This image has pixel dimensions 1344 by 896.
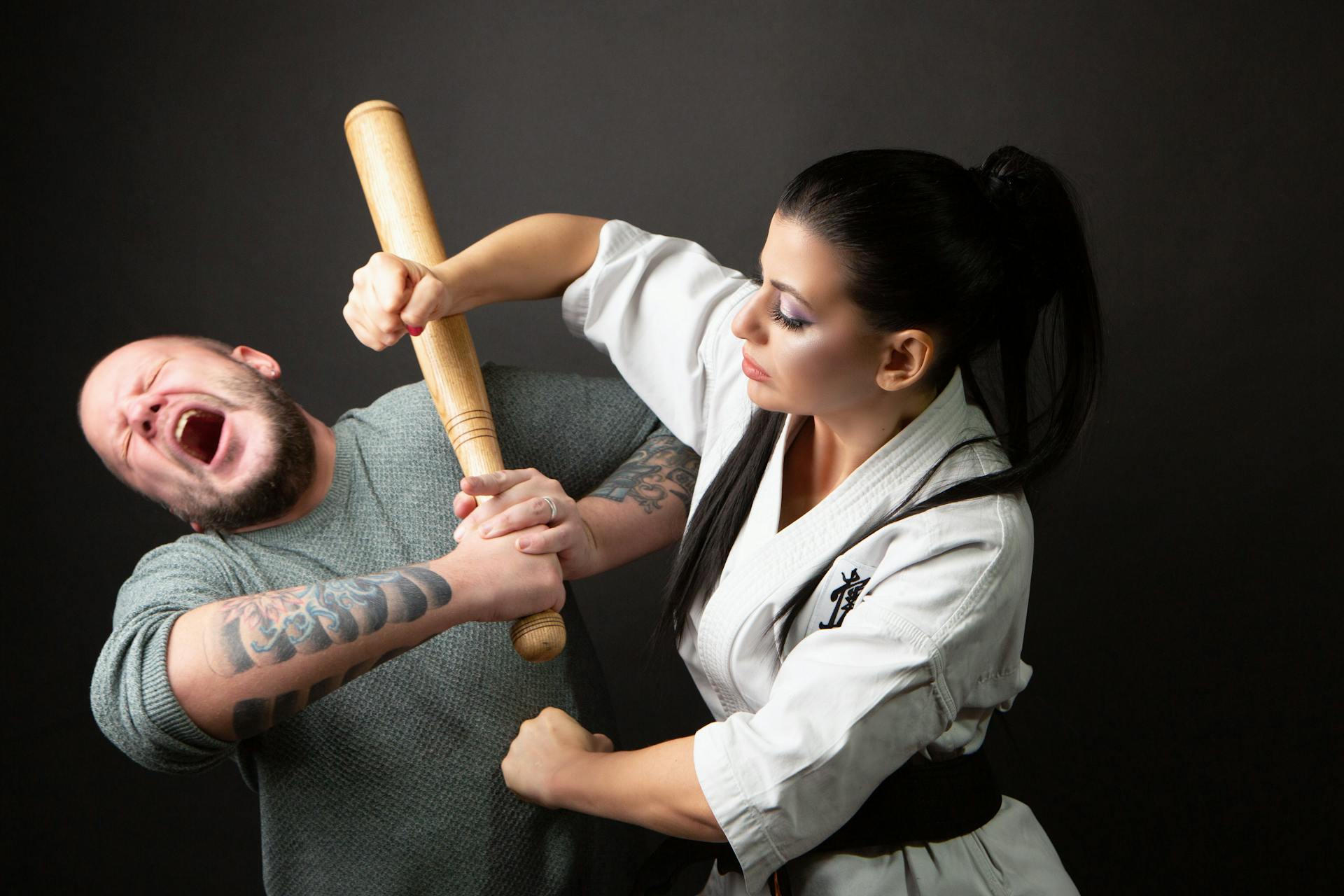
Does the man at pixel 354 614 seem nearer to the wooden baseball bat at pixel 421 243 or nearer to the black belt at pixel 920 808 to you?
the wooden baseball bat at pixel 421 243

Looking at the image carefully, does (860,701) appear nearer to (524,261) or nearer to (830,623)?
(830,623)

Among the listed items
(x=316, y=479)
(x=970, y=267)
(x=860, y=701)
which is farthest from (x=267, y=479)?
(x=970, y=267)

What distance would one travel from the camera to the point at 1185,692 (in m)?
2.15

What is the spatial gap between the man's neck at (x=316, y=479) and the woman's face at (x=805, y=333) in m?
0.63

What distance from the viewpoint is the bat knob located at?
1.26 m

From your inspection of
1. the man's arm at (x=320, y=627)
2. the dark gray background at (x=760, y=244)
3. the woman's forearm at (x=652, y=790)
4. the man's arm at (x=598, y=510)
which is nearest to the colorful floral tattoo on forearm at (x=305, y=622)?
the man's arm at (x=320, y=627)

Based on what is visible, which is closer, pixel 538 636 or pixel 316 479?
pixel 538 636

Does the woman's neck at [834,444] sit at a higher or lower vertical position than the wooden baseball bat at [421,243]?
lower

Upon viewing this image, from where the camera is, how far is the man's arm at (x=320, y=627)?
3.78 ft

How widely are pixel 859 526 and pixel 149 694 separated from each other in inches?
31.9

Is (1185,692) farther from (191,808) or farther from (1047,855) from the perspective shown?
(191,808)

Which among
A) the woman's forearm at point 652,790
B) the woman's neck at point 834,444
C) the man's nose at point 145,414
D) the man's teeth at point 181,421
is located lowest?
the woman's forearm at point 652,790

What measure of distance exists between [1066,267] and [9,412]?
1.90m

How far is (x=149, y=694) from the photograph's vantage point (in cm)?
114
